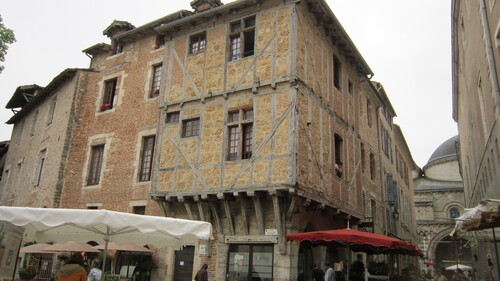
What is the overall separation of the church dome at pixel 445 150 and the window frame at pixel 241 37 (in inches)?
1559

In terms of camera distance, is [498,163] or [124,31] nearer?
[498,163]

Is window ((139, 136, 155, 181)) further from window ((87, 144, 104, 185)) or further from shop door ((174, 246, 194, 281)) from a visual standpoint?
shop door ((174, 246, 194, 281))

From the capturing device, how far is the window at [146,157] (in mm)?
14852

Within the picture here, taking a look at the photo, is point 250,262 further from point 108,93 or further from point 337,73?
point 108,93

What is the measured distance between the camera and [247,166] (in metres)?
11.8

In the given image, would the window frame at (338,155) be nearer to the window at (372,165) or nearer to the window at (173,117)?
the window at (372,165)

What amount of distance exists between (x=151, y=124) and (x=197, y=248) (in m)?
5.03

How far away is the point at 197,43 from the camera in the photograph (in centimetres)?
1466

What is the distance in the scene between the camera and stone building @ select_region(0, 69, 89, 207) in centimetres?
1686

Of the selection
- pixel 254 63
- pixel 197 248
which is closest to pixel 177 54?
pixel 254 63

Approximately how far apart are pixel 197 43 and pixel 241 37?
78.3 inches

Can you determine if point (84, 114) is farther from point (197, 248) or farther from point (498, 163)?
point (498, 163)

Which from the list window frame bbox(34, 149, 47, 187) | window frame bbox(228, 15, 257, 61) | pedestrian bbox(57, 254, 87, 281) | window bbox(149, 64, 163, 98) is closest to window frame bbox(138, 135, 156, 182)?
window bbox(149, 64, 163, 98)

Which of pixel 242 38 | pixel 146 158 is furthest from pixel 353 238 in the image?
pixel 146 158
